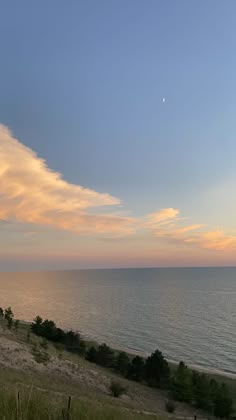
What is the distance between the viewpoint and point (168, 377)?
4084 cm

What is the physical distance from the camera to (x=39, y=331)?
187 ft

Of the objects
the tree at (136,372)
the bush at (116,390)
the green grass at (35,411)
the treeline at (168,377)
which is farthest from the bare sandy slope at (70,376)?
the green grass at (35,411)

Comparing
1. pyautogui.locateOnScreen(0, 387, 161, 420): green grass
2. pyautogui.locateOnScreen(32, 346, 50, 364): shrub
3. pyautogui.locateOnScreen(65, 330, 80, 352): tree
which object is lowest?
pyautogui.locateOnScreen(65, 330, 80, 352): tree

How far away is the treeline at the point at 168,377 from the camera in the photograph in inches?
1313

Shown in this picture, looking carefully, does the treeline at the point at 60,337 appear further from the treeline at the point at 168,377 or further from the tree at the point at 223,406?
the tree at the point at 223,406

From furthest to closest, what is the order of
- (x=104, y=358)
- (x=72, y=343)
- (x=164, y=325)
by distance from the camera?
1. (x=164, y=325)
2. (x=72, y=343)
3. (x=104, y=358)

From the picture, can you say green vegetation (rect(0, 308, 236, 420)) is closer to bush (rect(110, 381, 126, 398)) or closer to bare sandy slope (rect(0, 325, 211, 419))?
bush (rect(110, 381, 126, 398))

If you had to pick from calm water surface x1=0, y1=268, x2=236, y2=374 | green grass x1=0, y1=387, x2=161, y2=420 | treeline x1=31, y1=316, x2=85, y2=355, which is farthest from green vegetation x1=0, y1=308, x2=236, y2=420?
green grass x1=0, y1=387, x2=161, y2=420

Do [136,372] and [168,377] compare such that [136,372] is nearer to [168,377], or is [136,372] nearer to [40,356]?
[168,377]

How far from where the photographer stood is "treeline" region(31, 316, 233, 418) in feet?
109

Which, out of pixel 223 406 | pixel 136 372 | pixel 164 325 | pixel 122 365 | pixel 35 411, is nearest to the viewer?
pixel 35 411

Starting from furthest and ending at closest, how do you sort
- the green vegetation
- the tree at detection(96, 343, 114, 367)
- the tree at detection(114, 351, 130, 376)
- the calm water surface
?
1. the calm water surface
2. the tree at detection(96, 343, 114, 367)
3. the tree at detection(114, 351, 130, 376)
4. the green vegetation

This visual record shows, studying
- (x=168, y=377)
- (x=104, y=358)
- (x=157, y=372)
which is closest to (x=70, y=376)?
(x=157, y=372)

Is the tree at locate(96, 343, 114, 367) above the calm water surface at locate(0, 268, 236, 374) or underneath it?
above
